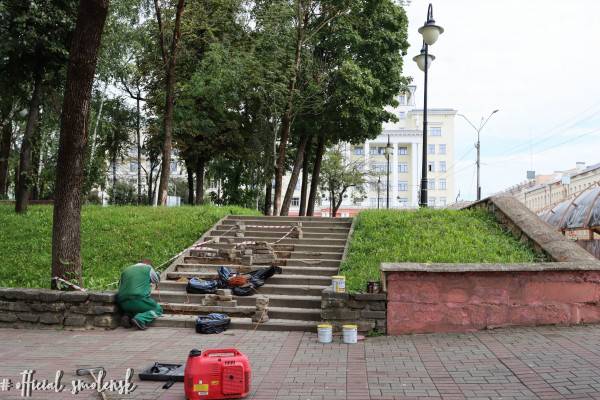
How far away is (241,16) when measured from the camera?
82.3ft

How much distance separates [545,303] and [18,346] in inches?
313

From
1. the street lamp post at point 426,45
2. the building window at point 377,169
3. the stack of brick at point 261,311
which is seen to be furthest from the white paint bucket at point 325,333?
the building window at point 377,169

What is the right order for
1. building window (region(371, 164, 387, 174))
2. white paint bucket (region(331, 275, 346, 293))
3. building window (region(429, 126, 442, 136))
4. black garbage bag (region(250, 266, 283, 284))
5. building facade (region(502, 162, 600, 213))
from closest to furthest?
1. white paint bucket (region(331, 275, 346, 293))
2. black garbage bag (region(250, 266, 283, 284))
3. building facade (region(502, 162, 600, 213))
4. building window (region(371, 164, 387, 174))
5. building window (region(429, 126, 442, 136))

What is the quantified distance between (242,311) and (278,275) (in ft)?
5.22

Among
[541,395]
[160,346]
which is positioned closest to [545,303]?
[541,395]

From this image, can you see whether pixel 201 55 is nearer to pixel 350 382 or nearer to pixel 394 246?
pixel 394 246

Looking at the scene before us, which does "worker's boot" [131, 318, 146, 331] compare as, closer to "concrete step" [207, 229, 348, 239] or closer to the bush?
"concrete step" [207, 229, 348, 239]

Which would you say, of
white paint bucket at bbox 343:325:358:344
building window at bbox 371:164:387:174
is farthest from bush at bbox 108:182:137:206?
white paint bucket at bbox 343:325:358:344

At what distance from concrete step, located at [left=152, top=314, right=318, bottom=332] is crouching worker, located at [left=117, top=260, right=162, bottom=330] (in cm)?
25

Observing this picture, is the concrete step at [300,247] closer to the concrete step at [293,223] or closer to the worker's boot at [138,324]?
the concrete step at [293,223]

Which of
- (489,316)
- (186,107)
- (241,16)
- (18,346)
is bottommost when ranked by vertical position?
(18,346)

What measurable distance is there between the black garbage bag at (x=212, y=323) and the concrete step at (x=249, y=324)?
0.62 feet

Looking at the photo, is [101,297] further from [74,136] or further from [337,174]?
[337,174]

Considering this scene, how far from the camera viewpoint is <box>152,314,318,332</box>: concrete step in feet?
28.0
